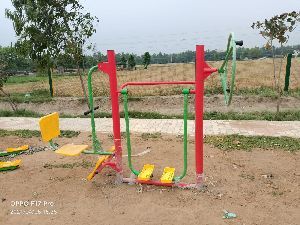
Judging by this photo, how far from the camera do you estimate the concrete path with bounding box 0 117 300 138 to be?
6965 mm

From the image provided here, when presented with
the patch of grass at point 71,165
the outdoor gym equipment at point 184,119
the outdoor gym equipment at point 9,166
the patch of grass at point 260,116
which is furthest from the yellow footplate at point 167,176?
the patch of grass at point 260,116

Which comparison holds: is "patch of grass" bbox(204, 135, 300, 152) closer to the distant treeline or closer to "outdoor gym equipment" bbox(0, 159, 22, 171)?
the distant treeline

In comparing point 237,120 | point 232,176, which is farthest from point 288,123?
point 232,176

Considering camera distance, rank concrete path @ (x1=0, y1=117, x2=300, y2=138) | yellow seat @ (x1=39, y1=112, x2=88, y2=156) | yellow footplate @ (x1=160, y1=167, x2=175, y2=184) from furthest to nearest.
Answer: concrete path @ (x1=0, y1=117, x2=300, y2=138) → yellow seat @ (x1=39, y1=112, x2=88, y2=156) → yellow footplate @ (x1=160, y1=167, x2=175, y2=184)

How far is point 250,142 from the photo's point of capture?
6.21m

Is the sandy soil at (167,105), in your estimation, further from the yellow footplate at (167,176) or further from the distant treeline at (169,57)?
the yellow footplate at (167,176)

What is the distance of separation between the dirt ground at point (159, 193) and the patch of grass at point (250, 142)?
Result: 23 centimetres

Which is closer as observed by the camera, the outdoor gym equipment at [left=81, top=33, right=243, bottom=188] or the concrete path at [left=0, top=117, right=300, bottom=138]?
the outdoor gym equipment at [left=81, top=33, right=243, bottom=188]

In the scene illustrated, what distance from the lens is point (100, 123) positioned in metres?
8.23

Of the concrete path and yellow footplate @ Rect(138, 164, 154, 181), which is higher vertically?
yellow footplate @ Rect(138, 164, 154, 181)

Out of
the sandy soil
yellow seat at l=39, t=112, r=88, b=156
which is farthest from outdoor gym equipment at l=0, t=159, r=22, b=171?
the sandy soil

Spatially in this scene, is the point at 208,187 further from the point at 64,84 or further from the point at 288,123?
the point at 64,84

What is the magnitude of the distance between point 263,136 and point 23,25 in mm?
6974

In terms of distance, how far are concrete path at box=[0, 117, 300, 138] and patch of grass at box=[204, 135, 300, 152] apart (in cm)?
36
